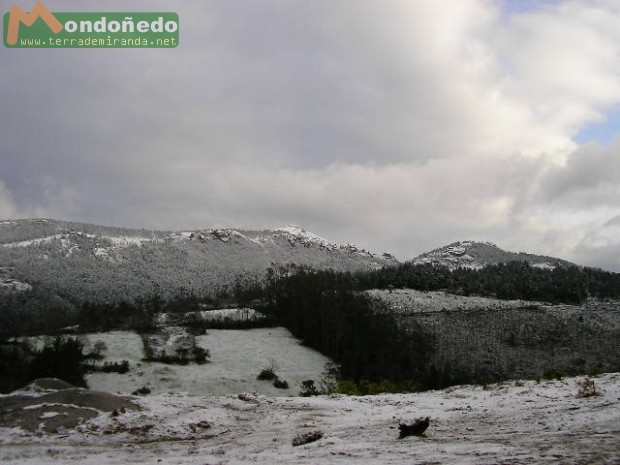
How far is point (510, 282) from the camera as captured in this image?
160500mm

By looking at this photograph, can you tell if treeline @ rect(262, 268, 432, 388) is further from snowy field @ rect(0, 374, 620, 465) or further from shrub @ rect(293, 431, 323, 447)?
shrub @ rect(293, 431, 323, 447)

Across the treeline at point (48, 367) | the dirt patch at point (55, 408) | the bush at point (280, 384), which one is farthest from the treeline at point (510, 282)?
the dirt patch at point (55, 408)

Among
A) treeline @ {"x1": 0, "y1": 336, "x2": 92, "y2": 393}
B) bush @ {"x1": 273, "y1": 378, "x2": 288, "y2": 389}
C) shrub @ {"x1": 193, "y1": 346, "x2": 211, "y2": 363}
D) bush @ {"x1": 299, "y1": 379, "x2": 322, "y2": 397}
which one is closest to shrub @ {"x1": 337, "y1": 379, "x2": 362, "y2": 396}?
bush @ {"x1": 299, "y1": 379, "x2": 322, "y2": 397}

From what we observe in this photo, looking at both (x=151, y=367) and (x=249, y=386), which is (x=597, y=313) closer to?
(x=249, y=386)

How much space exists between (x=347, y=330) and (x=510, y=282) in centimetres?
9464

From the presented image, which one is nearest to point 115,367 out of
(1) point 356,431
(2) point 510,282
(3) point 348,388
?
(3) point 348,388

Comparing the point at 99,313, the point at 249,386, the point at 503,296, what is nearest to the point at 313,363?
the point at 249,386

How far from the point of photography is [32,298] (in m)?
172

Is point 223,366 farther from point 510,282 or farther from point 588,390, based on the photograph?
point 510,282

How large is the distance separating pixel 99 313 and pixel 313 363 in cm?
5576

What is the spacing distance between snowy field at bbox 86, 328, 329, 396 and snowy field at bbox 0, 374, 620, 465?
28716 millimetres

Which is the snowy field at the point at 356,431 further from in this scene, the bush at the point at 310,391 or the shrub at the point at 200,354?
the shrub at the point at 200,354

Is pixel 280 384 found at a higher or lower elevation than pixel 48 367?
lower

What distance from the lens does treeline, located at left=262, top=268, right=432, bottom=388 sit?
74.9 m
